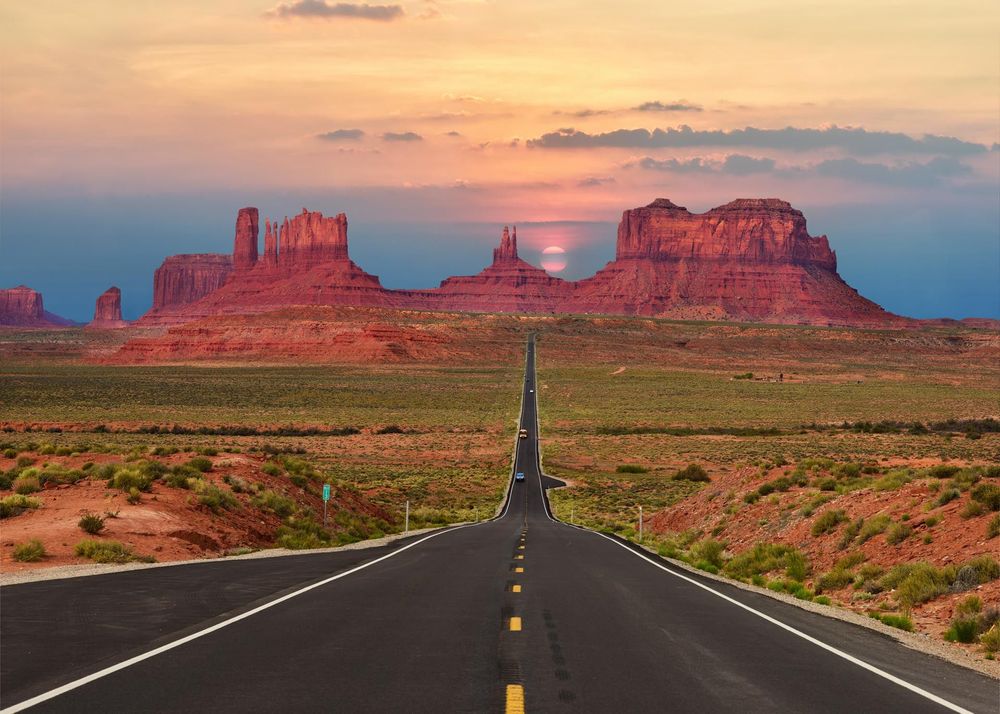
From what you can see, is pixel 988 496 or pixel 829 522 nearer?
pixel 988 496

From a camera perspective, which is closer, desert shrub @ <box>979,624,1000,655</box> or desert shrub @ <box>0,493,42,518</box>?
desert shrub @ <box>979,624,1000,655</box>

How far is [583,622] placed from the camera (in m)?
13.1

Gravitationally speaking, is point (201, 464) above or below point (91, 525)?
above

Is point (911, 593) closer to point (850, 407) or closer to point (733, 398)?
point (850, 407)

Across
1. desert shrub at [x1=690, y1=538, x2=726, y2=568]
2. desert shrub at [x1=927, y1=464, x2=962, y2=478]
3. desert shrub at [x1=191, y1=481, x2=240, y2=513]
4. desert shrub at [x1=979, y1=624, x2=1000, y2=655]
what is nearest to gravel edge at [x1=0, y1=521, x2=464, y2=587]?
desert shrub at [x1=191, y1=481, x2=240, y2=513]

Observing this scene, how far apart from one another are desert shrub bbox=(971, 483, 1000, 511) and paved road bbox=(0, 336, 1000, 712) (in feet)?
16.3

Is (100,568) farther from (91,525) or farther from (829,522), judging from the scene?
(829,522)

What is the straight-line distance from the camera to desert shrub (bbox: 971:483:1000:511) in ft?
60.2

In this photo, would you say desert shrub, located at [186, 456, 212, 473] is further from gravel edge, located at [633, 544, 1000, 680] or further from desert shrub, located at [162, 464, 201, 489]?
gravel edge, located at [633, 544, 1000, 680]

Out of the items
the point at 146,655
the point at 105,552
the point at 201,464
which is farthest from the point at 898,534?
the point at 201,464

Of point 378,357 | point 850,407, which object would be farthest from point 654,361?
point 850,407

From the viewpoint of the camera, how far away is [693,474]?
59156 mm

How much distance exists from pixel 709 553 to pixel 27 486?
17.6 meters

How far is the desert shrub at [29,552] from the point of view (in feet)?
61.2
